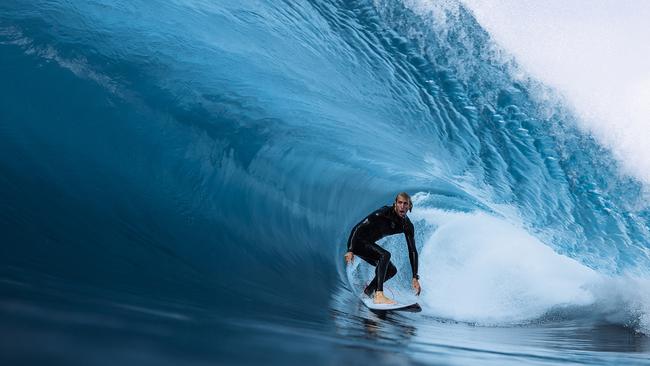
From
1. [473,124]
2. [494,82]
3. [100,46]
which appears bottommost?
[100,46]

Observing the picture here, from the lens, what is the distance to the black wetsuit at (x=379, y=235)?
4.82 meters

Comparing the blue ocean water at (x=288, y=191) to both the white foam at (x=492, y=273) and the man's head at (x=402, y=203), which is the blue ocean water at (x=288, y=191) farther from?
the man's head at (x=402, y=203)

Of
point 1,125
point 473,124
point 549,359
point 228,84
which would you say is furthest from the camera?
point 473,124

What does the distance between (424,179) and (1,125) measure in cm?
441

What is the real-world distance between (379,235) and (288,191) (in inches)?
37.6

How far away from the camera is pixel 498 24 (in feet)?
27.0

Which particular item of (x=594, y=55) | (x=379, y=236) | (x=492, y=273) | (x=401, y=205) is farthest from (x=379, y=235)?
(x=594, y=55)

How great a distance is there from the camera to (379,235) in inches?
195

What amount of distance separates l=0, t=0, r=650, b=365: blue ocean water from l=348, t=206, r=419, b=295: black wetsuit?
1.04 ft

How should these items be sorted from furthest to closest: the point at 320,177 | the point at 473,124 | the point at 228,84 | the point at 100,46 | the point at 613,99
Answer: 1. the point at 613,99
2. the point at 473,124
3. the point at 320,177
4. the point at 228,84
5. the point at 100,46

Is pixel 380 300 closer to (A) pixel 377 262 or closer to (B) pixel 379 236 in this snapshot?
(A) pixel 377 262

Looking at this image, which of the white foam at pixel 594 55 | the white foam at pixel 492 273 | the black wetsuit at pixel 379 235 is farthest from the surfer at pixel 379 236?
the white foam at pixel 594 55

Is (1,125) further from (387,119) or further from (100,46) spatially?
(387,119)

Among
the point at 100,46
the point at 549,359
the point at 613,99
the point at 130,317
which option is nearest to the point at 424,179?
the point at 613,99
